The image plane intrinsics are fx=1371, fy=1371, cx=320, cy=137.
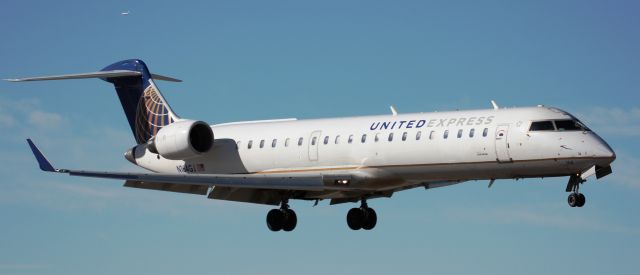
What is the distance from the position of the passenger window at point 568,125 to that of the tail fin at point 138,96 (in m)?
14.5

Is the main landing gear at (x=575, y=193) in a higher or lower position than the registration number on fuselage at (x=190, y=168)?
higher

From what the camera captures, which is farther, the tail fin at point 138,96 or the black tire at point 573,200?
the tail fin at point 138,96

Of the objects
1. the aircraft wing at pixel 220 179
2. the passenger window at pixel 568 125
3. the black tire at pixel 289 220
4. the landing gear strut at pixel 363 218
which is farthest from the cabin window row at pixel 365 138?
the landing gear strut at pixel 363 218

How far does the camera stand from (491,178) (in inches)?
1539

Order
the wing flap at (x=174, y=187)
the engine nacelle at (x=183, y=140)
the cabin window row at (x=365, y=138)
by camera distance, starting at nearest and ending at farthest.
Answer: the cabin window row at (x=365, y=138)
the wing flap at (x=174, y=187)
the engine nacelle at (x=183, y=140)

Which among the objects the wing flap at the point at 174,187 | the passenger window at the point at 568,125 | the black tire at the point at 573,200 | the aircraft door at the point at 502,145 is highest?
the passenger window at the point at 568,125

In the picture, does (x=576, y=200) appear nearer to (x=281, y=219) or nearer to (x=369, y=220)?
(x=369, y=220)

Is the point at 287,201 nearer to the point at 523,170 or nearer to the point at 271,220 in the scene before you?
the point at 271,220

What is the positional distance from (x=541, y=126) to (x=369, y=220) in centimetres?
800

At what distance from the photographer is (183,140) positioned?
43688 mm

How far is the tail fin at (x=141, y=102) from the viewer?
47062 mm

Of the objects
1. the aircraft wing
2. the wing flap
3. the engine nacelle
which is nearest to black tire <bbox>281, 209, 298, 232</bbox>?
the aircraft wing

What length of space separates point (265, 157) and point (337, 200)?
271cm

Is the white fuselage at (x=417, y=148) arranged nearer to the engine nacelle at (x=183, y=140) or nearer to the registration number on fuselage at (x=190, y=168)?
the registration number on fuselage at (x=190, y=168)
